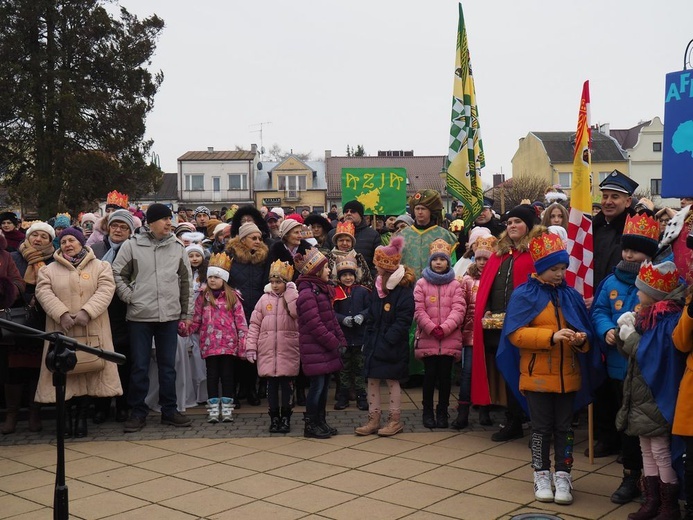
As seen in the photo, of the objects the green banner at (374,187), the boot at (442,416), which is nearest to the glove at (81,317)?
the boot at (442,416)

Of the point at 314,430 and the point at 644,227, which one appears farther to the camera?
the point at 314,430

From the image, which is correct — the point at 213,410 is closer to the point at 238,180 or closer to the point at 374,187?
the point at 374,187

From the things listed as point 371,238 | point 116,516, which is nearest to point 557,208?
point 371,238

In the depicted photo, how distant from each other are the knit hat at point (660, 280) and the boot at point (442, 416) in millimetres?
3064

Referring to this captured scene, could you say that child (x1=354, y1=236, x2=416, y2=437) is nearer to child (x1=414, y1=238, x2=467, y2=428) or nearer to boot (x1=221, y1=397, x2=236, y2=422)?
child (x1=414, y1=238, x2=467, y2=428)

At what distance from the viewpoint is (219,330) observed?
834 centimetres

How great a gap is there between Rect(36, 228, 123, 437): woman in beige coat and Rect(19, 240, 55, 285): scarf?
54cm

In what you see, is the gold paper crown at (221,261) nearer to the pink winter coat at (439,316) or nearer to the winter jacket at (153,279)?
the winter jacket at (153,279)

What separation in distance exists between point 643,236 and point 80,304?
514 cm

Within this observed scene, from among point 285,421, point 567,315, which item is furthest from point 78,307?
point 567,315

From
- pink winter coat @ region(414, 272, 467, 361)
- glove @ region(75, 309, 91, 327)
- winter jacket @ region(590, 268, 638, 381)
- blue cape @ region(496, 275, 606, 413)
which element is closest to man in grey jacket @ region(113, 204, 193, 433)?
glove @ region(75, 309, 91, 327)

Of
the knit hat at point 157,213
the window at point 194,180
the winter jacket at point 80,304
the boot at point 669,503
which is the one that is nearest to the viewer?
the boot at point 669,503

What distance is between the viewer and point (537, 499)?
217 inches

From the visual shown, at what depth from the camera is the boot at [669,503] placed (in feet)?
16.2
